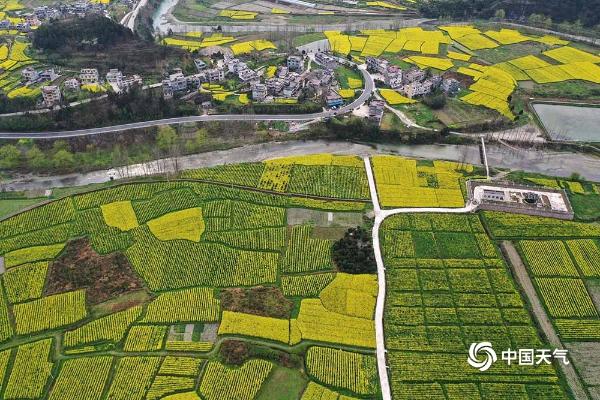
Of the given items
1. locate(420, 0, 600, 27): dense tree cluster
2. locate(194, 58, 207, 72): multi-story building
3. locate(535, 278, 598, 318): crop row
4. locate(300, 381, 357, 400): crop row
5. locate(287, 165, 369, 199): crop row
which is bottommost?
locate(300, 381, 357, 400): crop row

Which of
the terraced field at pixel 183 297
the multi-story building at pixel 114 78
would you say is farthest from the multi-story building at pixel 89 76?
the terraced field at pixel 183 297

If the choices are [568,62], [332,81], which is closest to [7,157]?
[332,81]

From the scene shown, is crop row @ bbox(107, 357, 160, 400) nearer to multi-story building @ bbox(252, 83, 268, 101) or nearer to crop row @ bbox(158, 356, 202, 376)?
crop row @ bbox(158, 356, 202, 376)

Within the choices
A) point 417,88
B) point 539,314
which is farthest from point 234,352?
point 417,88

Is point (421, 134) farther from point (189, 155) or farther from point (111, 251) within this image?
point (111, 251)

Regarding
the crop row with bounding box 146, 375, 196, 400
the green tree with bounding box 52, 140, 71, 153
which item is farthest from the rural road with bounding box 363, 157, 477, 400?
the green tree with bounding box 52, 140, 71, 153
